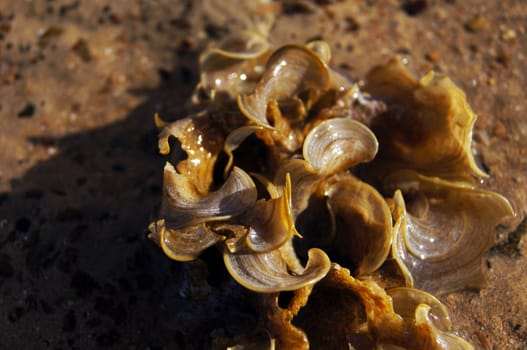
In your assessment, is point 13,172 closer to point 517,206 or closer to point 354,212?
point 354,212

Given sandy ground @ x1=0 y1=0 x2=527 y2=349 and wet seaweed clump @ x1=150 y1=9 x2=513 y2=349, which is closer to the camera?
wet seaweed clump @ x1=150 y1=9 x2=513 y2=349

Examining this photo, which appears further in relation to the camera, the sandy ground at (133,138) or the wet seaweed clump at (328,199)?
the sandy ground at (133,138)

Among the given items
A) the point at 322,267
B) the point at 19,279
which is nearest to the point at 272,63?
the point at 322,267

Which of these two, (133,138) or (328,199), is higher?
(328,199)

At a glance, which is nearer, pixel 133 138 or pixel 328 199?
pixel 328 199
